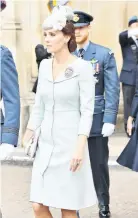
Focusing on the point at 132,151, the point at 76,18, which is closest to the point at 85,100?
the point at 132,151

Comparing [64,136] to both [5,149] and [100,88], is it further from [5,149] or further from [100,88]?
[100,88]

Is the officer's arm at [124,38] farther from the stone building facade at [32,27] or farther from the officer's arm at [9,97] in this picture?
the officer's arm at [9,97]

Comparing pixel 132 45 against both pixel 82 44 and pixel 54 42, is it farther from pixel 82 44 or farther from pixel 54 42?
pixel 54 42

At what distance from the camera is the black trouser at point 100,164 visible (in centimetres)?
495

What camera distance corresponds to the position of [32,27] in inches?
368

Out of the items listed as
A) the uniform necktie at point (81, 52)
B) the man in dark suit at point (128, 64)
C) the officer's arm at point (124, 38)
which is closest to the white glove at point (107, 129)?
the uniform necktie at point (81, 52)

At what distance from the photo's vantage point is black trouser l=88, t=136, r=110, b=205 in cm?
495

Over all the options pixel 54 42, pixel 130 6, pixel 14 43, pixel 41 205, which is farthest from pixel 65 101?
pixel 130 6

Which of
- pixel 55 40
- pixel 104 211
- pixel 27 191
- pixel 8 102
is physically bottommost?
pixel 27 191

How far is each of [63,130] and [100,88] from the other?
1182mm

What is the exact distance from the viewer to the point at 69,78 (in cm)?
378

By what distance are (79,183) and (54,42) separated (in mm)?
924

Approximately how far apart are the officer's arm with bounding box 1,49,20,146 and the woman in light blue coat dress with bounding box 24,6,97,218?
25cm

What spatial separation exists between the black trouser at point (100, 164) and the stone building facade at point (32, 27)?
384 centimetres
